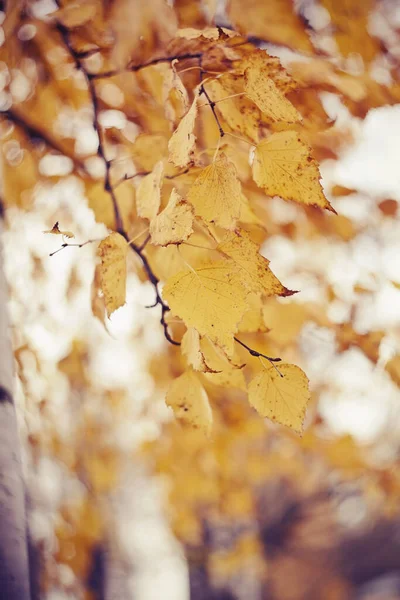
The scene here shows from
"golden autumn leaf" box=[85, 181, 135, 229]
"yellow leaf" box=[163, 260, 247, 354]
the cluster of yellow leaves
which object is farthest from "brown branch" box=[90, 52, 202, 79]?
"yellow leaf" box=[163, 260, 247, 354]

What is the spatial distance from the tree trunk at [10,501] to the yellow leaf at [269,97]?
47 centimetres

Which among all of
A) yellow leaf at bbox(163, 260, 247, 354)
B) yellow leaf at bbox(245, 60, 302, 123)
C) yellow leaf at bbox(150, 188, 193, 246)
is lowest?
yellow leaf at bbox(163, 260, 247, 354)

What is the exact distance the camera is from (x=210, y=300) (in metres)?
0.32

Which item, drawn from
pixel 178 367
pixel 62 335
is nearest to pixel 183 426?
pixel 178 367

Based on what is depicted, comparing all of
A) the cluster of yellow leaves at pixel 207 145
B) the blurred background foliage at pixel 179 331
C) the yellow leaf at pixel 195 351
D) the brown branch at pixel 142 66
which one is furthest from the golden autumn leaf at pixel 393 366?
the brown branch at pixel 142 66

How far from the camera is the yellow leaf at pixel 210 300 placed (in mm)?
318

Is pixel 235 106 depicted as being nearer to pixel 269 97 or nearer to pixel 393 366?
pixel 269 97

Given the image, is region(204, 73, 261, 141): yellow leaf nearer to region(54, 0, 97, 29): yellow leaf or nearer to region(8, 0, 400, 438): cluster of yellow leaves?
region(8, 0, 400, 438): cluster of yellow leaves

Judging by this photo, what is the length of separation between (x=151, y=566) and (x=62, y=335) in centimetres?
34

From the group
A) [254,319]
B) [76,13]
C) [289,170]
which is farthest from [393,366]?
[76,13]

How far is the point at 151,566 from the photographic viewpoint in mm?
586

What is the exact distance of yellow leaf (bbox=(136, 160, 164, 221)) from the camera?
0.38 metres

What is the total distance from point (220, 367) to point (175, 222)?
196mm

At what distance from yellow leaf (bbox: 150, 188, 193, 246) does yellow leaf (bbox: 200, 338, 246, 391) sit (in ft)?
0.50
